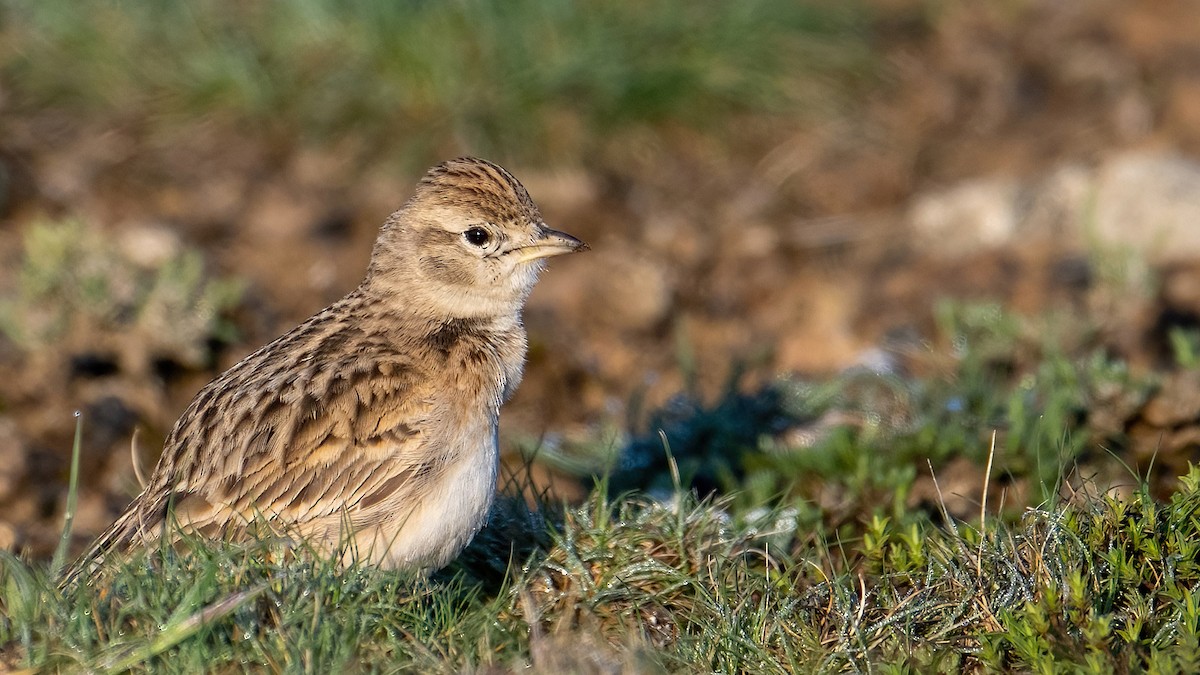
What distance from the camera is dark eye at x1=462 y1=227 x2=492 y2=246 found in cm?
573

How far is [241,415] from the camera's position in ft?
17.0

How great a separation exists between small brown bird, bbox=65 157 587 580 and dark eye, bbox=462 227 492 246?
0.94 feet

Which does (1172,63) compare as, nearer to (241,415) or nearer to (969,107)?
(969,107)

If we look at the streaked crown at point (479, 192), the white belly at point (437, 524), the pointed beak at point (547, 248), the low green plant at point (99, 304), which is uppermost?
the streaked crown at point (479, 192)

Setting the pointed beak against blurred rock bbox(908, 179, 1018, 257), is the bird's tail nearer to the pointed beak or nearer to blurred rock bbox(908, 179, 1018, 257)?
the pointed beak

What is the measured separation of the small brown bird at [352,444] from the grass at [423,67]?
15.5 ft

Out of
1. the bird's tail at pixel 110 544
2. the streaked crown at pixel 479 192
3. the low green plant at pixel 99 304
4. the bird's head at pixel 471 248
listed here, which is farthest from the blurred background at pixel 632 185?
the bird's tail at pixel 110 544

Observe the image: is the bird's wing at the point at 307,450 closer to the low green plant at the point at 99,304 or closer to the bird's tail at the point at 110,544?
the bird's tail at the point at 110,544

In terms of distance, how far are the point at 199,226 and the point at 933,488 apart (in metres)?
5.35

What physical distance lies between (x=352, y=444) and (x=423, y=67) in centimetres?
545

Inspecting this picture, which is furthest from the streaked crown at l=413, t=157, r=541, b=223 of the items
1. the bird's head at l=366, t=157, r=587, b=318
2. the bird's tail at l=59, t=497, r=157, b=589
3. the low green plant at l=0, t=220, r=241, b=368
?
the low green plant at l=0, t=220, r=241, b=368

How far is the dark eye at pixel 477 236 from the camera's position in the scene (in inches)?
226

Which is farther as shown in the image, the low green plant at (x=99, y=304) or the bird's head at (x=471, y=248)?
the low green plant at (x=99, y=304)

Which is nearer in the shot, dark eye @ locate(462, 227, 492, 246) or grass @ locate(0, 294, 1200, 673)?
grass @ locate(0, 294, 1200, 673)
